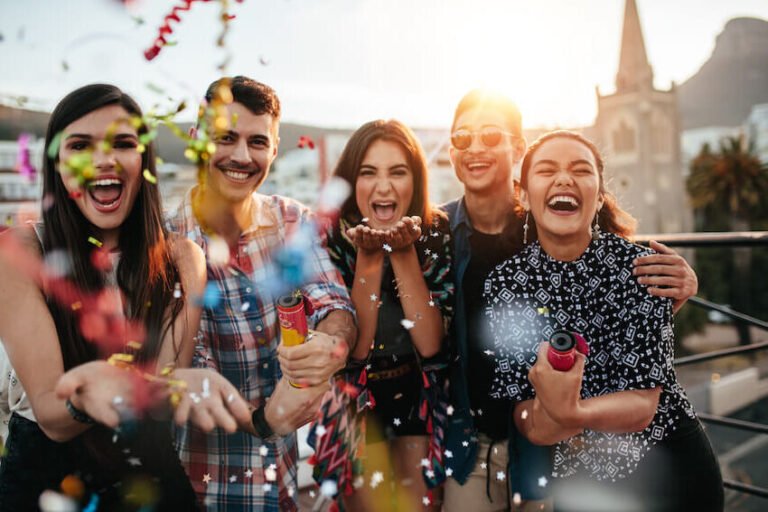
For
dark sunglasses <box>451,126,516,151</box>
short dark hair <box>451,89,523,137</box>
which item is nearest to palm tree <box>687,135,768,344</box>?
short dark hair <box>451,89,523,137</box>

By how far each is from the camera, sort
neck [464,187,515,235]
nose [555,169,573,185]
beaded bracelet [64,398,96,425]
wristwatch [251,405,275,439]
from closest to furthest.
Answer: beaded bracelet [64,398,96,425], wristwatch [251,405,275,439], nose [555,169,573,185], neck [464,187,515,235]

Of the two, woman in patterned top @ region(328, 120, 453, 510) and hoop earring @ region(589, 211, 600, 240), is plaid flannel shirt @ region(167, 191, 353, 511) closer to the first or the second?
woman in patterned top @ region(328, 120, 453, 510)

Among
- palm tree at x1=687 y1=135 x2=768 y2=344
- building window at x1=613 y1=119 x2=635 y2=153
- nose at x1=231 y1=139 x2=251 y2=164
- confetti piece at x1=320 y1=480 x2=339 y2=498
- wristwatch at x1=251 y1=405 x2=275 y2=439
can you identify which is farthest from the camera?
building window at x1=613 y1=119 x2=635 y2=153

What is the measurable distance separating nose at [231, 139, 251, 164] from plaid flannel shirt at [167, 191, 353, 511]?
1.11 ft

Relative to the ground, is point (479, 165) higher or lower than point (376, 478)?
higher

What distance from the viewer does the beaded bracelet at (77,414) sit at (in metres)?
1.59

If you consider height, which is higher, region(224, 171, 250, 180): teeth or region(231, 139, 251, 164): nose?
region(231, 139, 251, 164): nose

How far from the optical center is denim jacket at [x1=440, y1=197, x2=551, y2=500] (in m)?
2.22

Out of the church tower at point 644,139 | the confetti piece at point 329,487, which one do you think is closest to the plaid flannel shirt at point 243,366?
the confetti piece at point 329,487

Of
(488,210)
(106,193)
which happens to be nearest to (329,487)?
(488,210)

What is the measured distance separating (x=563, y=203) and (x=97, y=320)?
1663mm

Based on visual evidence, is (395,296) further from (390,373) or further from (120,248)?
(120,248)

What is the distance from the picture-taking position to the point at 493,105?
2570mm

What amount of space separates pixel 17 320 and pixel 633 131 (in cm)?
5752
